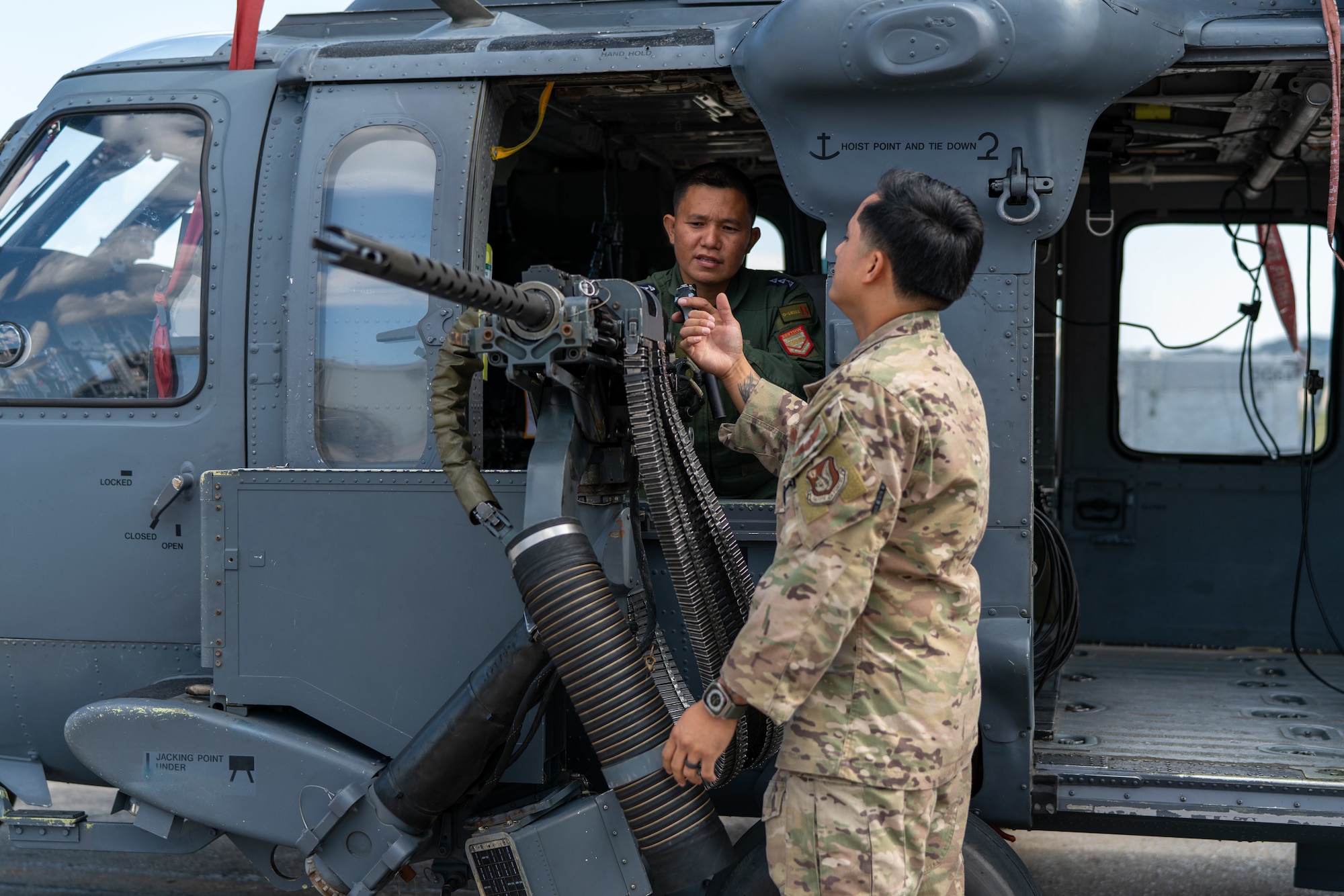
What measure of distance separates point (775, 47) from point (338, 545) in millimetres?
1804

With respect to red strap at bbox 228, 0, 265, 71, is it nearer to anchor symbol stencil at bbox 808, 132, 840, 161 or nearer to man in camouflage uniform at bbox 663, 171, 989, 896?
anchor symbol stencil at bbox 808, 132, 840, 161

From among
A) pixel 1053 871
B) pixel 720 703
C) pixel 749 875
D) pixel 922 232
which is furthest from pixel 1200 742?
pixel 922 232

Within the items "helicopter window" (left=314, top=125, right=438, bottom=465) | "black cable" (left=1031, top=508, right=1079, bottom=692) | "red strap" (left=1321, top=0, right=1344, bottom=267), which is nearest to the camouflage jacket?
"red strap" (left=1321, top=0, right=1344, bottom=267)

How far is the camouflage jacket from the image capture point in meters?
2.17

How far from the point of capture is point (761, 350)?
3.55 meters

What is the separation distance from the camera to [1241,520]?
528 cm

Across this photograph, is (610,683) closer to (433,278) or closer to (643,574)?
(643,574)

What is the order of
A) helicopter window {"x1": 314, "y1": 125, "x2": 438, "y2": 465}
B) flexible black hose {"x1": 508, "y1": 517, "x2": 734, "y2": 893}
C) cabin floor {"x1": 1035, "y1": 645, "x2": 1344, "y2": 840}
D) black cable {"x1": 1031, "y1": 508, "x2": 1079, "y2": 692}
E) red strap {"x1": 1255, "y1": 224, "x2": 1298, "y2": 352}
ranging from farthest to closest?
red strap {"x1": 1255, "y1": 224, "x2": 1298, "y2": 352} < black cable {"x1": 1031, "y1": 508, "x2": 1079, "y2": 692} < helicopter window {"x1": 314, "y1": 125, "x2": 438, "y2": 465} < cabin floor {"x1": 1035, "y1": 645, "x2": 1344, "y2": 840} < flexible black hose {"x1": 508, "y1": 517, "x2": 734, "y2": 893}

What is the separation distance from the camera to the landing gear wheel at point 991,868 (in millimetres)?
2955

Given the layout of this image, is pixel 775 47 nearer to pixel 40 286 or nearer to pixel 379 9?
pixel 379 9

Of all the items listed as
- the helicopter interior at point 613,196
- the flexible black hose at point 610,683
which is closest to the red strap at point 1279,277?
the helicopter interior at point 613,196

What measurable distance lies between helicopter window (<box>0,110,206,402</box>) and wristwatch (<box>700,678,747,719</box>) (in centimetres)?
214

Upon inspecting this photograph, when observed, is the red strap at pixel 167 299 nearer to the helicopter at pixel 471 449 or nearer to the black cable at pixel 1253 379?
the helicopter at pixel 471 449

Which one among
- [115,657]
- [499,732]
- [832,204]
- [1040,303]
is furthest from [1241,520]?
[115,657]
